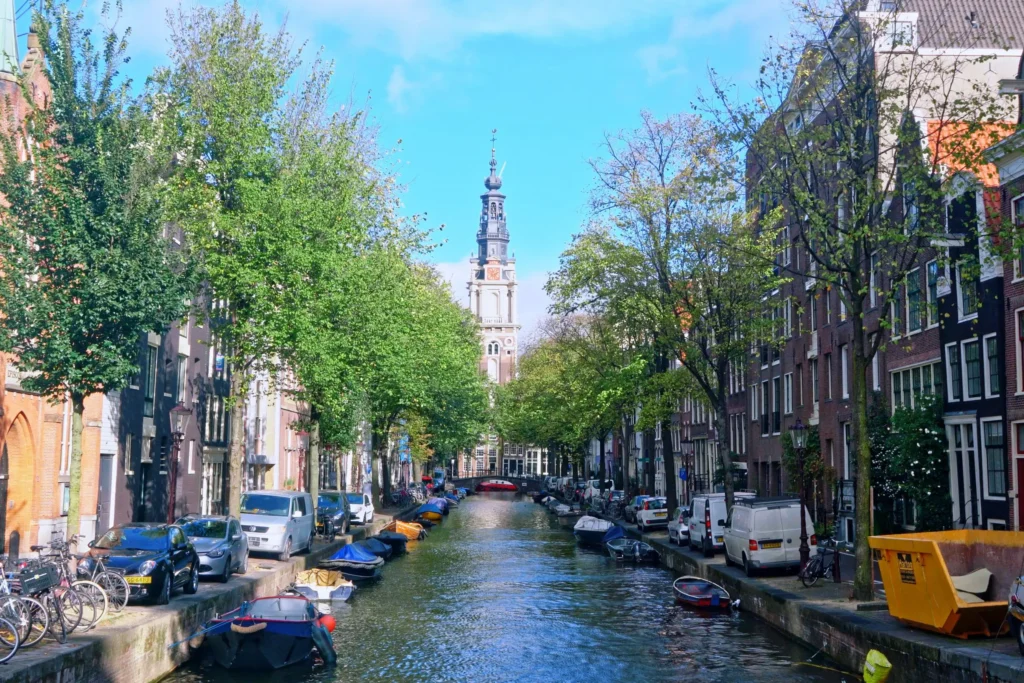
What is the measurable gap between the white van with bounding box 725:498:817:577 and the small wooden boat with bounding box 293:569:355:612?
10746 millimetres

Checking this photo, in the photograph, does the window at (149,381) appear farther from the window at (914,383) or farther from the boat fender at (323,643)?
the window at (914,383)

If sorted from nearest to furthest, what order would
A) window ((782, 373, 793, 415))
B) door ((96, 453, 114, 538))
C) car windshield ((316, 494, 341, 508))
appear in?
1. door ((96, 453, 114, 538))
2. car windshield ((316, 494, 341, 508))
3. window ((782, 373, 793, 415))

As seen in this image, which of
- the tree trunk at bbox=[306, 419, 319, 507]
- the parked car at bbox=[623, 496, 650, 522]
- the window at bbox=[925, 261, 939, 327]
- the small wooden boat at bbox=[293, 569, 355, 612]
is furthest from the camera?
the parked car at bbox=[623, 496, 650, 522]

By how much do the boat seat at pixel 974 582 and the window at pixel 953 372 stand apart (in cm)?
1551

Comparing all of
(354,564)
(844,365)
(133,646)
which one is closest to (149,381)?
(354,564)

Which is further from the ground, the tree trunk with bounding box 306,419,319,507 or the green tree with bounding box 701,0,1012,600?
the green tree with bounding box 701,0,1012,600

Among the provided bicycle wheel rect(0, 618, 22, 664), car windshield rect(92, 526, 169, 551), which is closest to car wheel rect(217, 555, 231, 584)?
car windshield rect(92, 526, 169, 551)

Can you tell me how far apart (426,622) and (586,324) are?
4219cm

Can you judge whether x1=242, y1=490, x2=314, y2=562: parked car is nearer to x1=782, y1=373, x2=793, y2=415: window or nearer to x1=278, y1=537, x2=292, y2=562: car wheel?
x1=278, y1=537, x2=292, y2=562: car wheel

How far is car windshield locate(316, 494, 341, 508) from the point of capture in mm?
46750

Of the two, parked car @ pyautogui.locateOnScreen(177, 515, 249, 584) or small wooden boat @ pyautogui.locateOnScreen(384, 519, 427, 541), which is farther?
small wooden boat @ pyautogui.locateOnScreen(384, 519, 427, 541)

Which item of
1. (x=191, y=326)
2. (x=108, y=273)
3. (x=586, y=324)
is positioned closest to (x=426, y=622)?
(x=108, y=273)

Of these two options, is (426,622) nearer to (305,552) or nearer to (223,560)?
(223,560)

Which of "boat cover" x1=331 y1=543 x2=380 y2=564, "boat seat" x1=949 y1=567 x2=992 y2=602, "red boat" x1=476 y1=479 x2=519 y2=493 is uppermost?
"red boat" x1=476 y1=479 x2=519 y2=493
